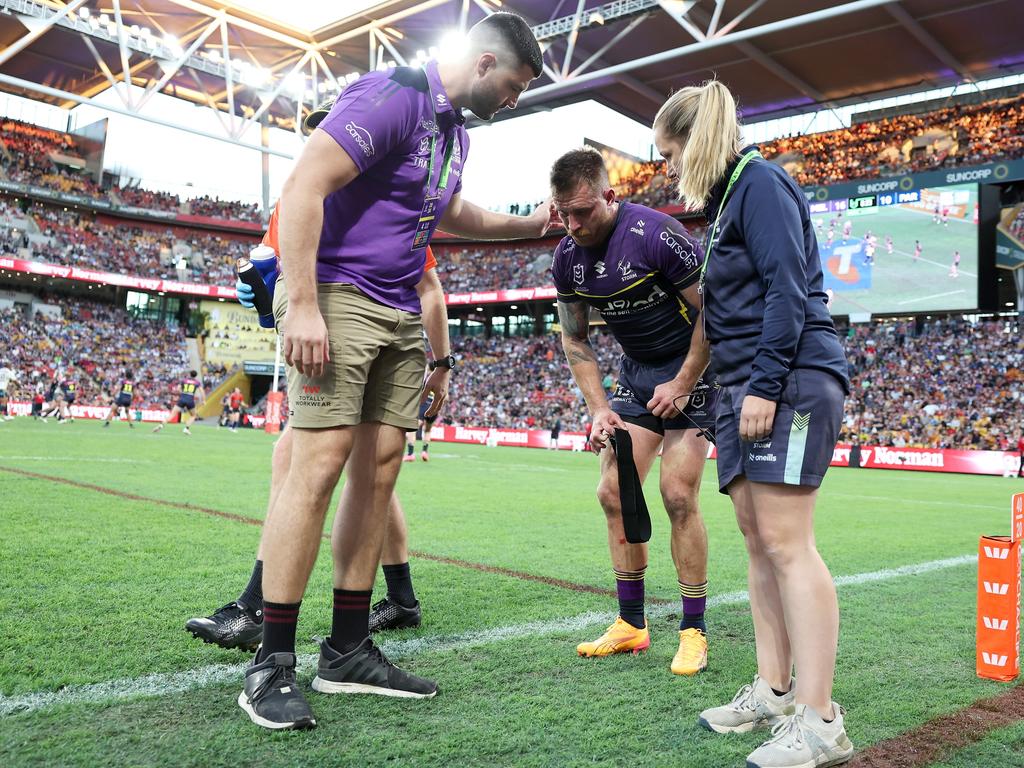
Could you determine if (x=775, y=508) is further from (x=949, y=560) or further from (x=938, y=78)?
(x=938, y=78)

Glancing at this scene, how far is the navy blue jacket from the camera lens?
80.9 inches

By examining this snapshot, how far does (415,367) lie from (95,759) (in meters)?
1.40

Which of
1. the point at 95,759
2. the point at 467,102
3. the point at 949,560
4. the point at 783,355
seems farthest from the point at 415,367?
the point at 949,560

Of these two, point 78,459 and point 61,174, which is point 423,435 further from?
point 61,174

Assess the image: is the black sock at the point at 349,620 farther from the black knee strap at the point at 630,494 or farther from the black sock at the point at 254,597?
the black knee strap at the point at 630,494

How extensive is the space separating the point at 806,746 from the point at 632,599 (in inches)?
46.9

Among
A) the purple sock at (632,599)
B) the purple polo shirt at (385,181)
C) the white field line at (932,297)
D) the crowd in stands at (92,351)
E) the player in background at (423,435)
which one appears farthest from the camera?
the crowd in stands at (92,351)

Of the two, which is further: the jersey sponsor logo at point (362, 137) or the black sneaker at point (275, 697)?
the jersey sponsor logo at point (362, 137)

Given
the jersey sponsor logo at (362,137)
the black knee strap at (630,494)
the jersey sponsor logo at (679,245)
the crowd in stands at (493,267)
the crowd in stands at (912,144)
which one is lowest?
the black knee strap at (630,494)

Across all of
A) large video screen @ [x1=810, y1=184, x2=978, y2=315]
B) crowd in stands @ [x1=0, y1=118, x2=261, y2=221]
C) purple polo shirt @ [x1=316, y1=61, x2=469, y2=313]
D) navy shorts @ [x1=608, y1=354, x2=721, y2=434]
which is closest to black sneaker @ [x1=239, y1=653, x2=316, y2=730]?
purple polo shirt @ [x1=316, y1=61, x2=469, y2=313]

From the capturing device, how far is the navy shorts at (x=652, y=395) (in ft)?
10.7

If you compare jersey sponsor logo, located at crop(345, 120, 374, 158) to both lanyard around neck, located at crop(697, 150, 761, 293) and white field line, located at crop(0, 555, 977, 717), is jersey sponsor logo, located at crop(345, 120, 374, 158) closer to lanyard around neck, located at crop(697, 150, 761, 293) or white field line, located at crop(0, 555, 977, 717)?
lanyard around neck, located at crop(697, 150, 761, 293)

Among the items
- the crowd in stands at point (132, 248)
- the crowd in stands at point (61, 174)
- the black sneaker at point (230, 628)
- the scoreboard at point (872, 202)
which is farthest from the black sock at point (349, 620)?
the crowd in stands at point (61, 174)

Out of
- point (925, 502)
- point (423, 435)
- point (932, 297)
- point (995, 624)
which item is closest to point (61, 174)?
point (423, 435)
